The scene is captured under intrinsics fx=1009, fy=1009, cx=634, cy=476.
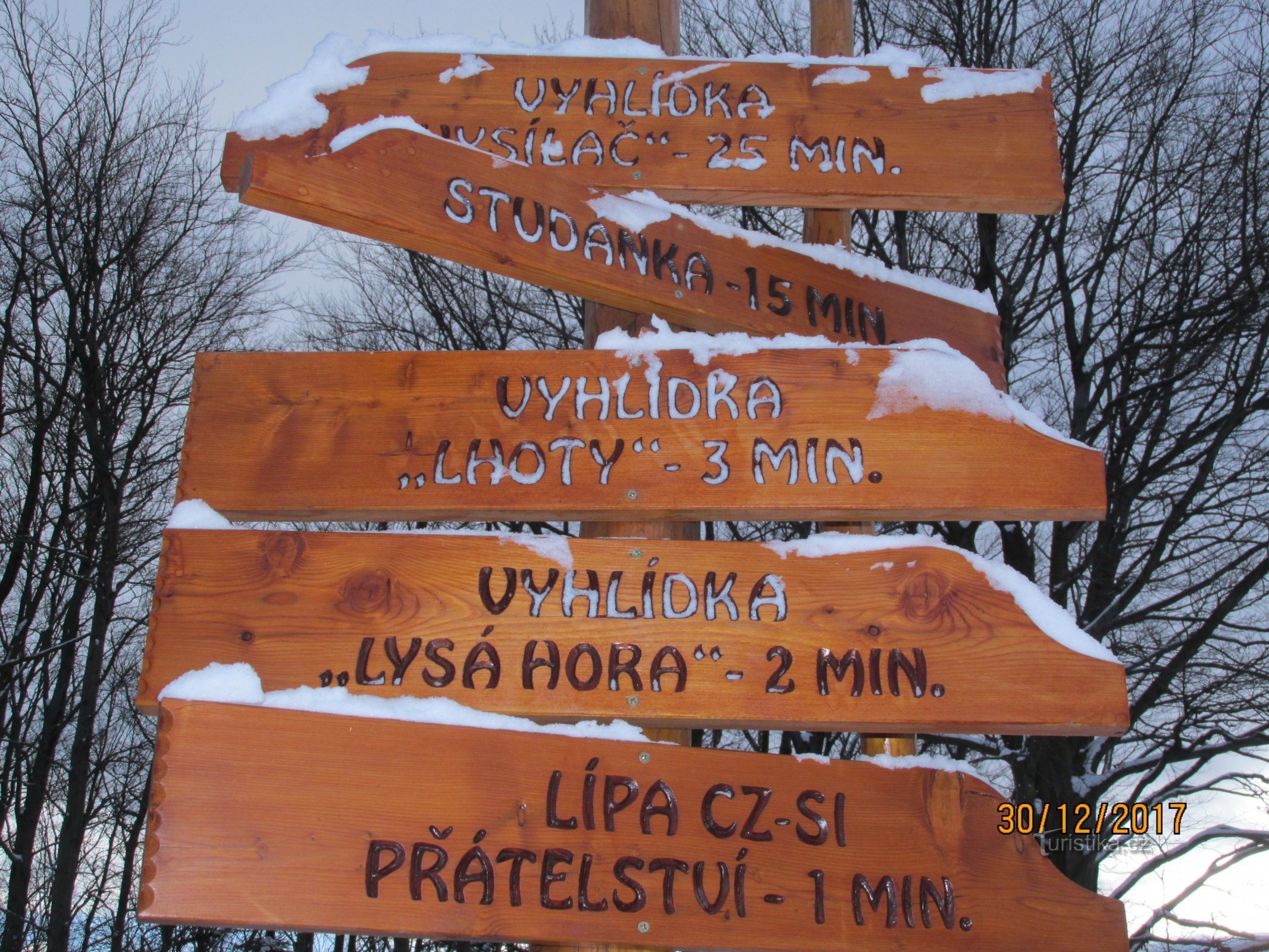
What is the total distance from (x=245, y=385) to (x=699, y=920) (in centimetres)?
139

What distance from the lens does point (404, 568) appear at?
190 centimetres

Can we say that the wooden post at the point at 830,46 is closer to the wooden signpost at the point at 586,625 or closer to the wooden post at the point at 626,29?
the wooden post at the point at 626,29

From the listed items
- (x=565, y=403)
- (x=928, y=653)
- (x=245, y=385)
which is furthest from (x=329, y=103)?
(x=928, y=653)

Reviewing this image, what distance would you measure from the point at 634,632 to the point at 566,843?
383 millimetres

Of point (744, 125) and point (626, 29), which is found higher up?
point (626, 29)

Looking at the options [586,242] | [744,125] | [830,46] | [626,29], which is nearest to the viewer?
[586,242]

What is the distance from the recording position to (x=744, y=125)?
249 centimetres

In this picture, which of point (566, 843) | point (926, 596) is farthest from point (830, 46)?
point (566, 843)

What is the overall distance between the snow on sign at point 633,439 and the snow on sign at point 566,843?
47cm

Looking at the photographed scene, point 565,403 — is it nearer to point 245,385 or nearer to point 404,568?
point 404,568
